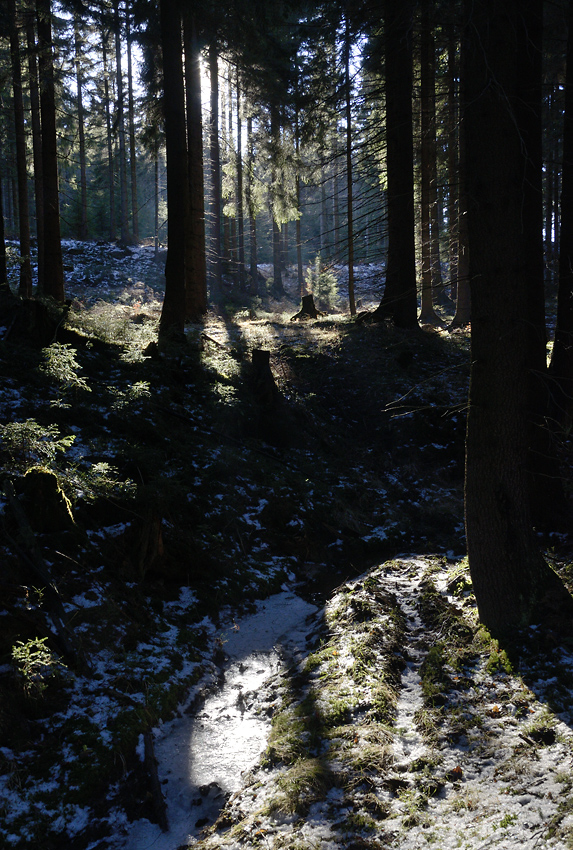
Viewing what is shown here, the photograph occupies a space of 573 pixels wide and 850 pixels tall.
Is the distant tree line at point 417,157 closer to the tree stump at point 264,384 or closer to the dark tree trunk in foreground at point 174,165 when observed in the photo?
the dark tree trunk in foreground at point 174,165

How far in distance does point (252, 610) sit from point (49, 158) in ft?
37.0

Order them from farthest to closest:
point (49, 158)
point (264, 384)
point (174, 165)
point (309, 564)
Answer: point (49, 158) → point (174, 165) → point (264, 384) → point (309, 564)

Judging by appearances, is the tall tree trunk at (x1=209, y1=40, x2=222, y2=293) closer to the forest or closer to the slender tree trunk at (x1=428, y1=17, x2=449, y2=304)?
the slender tree trunk at (x1=428, y1=17, x2=449, y2=304)

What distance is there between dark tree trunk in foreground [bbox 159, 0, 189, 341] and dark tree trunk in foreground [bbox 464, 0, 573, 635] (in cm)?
774

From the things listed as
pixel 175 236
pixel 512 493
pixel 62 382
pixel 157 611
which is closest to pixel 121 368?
pixel 62 382

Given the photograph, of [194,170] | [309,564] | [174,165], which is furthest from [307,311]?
[309,564]

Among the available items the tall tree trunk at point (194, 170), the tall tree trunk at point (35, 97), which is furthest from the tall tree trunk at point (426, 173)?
the tall tree trunk at point (35, 97)

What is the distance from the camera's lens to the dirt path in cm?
296

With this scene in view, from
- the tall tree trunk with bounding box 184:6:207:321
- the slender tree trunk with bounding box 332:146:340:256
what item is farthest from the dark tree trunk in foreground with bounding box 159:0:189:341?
the slender tree trunk with bounding box 332:146:340:256

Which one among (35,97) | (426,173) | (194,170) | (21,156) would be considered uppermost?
(35,97)

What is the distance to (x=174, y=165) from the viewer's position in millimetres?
11609

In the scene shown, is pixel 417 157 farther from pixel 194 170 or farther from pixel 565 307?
pixel 565 307

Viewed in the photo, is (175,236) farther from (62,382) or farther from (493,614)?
(493,614)

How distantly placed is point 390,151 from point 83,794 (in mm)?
13005
